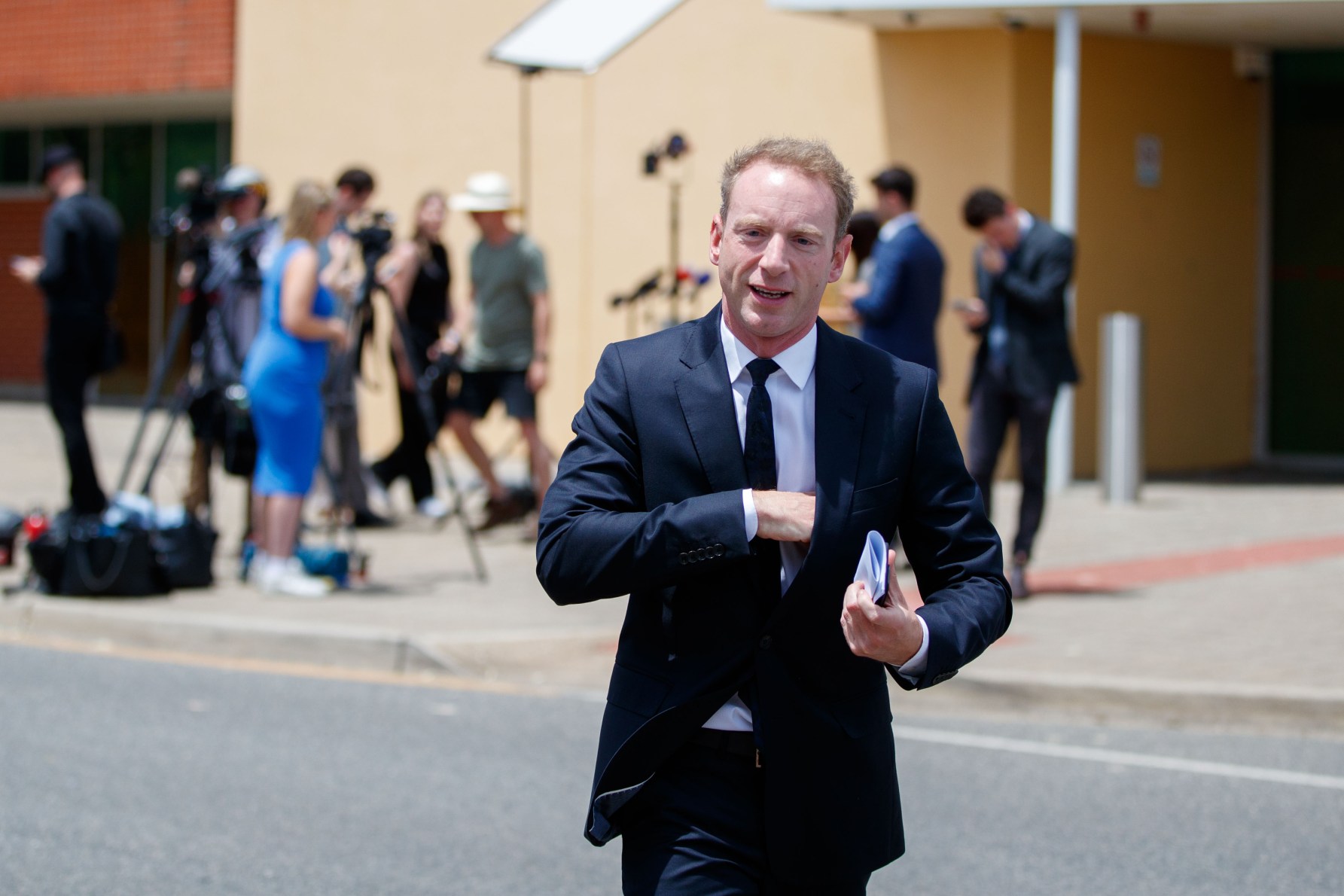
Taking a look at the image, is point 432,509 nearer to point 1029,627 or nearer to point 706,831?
point 1029,627

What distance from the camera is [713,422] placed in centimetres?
273

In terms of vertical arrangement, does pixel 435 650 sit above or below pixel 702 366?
below

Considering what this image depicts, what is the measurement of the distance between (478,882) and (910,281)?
5129mm

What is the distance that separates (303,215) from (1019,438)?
381 centimetres

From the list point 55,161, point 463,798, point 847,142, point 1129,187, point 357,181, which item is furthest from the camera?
point 1129,187

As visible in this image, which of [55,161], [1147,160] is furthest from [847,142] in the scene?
[55,161]

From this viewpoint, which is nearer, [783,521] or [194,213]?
[783,521]

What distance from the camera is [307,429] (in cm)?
900

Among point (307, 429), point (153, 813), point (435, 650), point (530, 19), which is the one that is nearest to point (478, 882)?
point (153, 813)

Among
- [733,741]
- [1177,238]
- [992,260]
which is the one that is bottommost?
[733,741]

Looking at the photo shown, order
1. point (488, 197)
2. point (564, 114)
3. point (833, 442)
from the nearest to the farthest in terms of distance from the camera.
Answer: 1. point (833, 442)
2. point (488, 197)
3. point (564, 114)

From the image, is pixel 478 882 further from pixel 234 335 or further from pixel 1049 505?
pixel 1049 505

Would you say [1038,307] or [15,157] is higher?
[15,157]

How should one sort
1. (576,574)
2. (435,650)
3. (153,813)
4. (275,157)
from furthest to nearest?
(275,157) < (435,650) < (153,813) < (576,574)
